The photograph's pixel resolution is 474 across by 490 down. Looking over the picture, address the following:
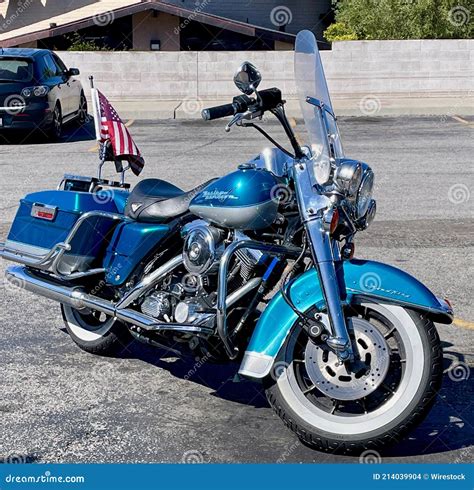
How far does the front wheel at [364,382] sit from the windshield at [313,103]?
2.49ft

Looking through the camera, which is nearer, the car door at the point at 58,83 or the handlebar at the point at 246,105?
the handlebar at the point at 246,105

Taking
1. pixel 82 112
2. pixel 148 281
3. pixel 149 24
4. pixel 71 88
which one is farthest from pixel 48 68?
pixel 149 24

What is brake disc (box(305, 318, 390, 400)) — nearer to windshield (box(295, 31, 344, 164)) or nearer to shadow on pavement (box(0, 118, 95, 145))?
windshield (box(295, 31, 344, 164))

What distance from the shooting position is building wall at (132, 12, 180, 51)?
31.7 m

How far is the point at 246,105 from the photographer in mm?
4496

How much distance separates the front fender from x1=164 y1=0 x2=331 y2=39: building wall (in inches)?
1124

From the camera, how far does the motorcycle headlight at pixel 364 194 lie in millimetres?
4516

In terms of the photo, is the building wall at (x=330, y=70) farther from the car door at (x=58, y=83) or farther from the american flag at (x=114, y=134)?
the american flag at (x=114, y=134)

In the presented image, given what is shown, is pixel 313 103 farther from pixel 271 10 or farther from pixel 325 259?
pixel 271 10

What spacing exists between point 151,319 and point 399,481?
1.53m

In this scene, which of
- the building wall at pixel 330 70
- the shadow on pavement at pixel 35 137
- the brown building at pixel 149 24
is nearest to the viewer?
the shadow on pavement at pixel 35 137

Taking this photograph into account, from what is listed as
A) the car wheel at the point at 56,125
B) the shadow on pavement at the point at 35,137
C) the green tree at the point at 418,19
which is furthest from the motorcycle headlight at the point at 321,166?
the green tree at the point at 418,19

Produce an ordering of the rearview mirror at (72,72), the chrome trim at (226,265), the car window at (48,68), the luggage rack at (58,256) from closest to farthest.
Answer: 1. the chrome trim at (226,265)
2. the luggage rack at (58,256)
3. the car window at (48,68)
4. the rearview mirror at (72,72)

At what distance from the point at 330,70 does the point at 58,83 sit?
24.8 feet
